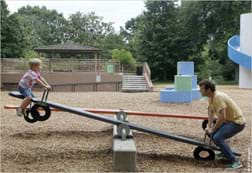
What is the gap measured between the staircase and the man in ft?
73.9

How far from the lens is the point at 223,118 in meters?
6.21

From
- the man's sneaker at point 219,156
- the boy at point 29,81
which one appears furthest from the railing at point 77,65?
the man's sneaker at point 219,156

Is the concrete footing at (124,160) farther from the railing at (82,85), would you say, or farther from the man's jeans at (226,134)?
the railing at (82,85)

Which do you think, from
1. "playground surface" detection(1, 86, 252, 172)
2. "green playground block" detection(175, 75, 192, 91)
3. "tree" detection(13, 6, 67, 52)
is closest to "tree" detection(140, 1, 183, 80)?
"tree" detection(13, 6, 67, 52)

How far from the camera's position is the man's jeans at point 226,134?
6309mm

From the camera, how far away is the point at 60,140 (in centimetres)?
824

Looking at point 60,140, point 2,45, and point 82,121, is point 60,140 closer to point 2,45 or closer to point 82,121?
point 82,121

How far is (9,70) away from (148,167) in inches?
1140

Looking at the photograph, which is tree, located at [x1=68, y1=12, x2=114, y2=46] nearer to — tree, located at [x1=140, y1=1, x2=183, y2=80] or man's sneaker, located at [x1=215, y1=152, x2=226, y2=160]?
tree, located at [x1=140, y1=1, x2=183, y2=80]

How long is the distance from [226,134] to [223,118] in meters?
0.26

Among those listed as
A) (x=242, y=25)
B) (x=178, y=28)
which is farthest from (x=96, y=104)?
(x=178, y=28)

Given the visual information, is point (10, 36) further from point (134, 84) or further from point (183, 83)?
point (183, 83)

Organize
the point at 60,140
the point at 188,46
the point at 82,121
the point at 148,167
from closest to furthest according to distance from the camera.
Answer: the point at 148,167 < the point at 60,140 < the point at 82,121 < the point at 188,46

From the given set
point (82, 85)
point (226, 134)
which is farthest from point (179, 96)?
point (82, 85)
